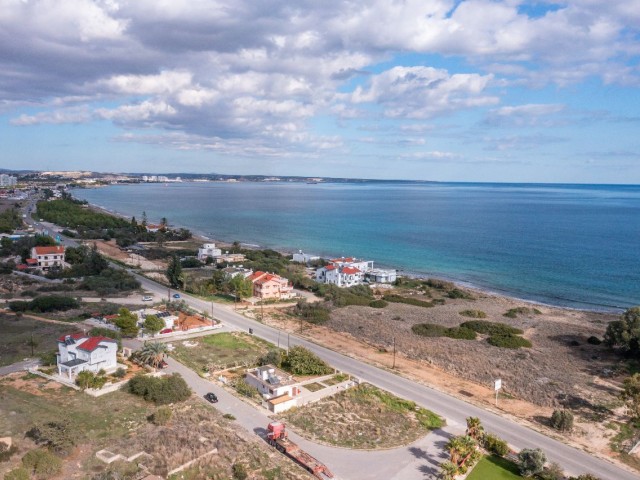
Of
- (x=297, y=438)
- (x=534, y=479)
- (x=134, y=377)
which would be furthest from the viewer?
(x=134, y=377)

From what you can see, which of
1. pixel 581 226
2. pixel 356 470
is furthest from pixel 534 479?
pixel 581 226

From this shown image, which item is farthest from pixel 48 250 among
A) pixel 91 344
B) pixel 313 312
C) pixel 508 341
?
pixel 508 341

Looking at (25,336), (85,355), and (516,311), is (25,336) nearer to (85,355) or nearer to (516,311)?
(85,355)

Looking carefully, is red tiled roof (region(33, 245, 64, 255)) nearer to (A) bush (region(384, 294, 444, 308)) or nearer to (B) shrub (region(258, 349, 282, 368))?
(A) bush (region(384, 294, 444, 308))

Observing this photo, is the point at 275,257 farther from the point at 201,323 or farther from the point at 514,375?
the point at 514,375

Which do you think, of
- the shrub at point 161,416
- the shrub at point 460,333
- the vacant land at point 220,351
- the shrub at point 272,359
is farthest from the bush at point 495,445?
the shrub at point 460,333

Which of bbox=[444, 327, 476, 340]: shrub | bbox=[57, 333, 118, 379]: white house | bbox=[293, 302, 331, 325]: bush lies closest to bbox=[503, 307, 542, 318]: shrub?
bbox=[444, 327, 476, 340]: shrub
